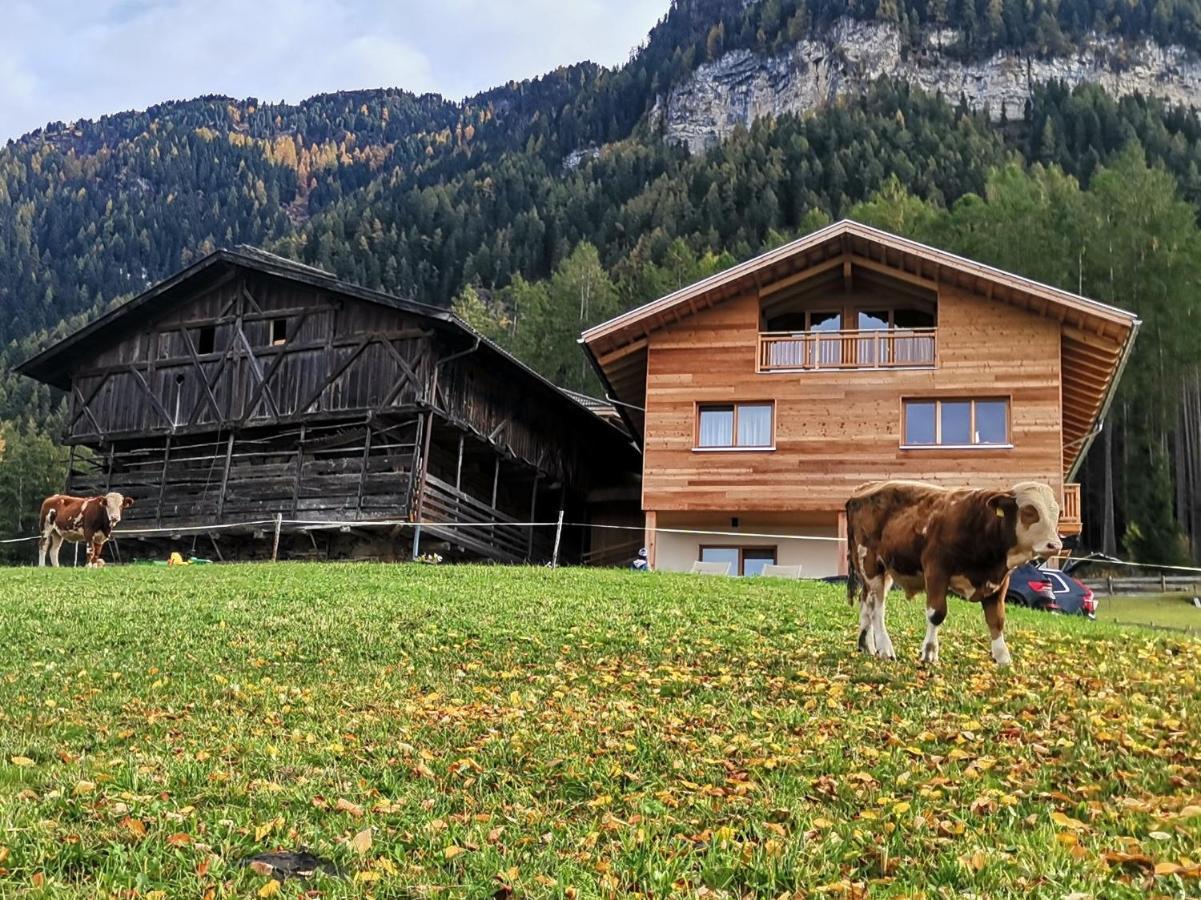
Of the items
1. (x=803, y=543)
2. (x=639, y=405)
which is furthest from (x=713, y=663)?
(x=639, y=405)

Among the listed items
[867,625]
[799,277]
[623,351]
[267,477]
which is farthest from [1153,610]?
[267,477]

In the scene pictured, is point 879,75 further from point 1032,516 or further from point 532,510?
point 1032,516

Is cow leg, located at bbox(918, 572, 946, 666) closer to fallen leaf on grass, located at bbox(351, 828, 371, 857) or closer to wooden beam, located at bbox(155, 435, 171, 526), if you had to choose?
fallen leaf on grass, located at bbox(351, 828, 371, 857)

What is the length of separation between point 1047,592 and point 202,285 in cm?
2615

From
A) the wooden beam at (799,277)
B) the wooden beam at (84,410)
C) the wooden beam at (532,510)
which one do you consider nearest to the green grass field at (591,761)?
the wooden beam at (799,277)

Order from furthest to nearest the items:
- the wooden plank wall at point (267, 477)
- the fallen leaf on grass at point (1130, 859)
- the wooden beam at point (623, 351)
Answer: the wooden plank wall at point (267, 477) < the wooden beam at point (623, 351) < the fallen leaf on grass at point (1130, 859)

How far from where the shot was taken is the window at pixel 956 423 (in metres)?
27.9

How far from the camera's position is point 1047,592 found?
72.0 feet

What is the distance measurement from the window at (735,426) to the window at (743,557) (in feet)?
9.68

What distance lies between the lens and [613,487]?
148ft

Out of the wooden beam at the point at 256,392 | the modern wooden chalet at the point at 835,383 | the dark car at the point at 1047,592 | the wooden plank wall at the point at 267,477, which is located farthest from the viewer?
the wooden beam at the point at 256,392

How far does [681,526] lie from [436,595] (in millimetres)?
13265

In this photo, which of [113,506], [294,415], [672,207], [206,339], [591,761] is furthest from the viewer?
[672,207]

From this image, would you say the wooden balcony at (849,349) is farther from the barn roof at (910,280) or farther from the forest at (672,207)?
the forest at (672,207)
